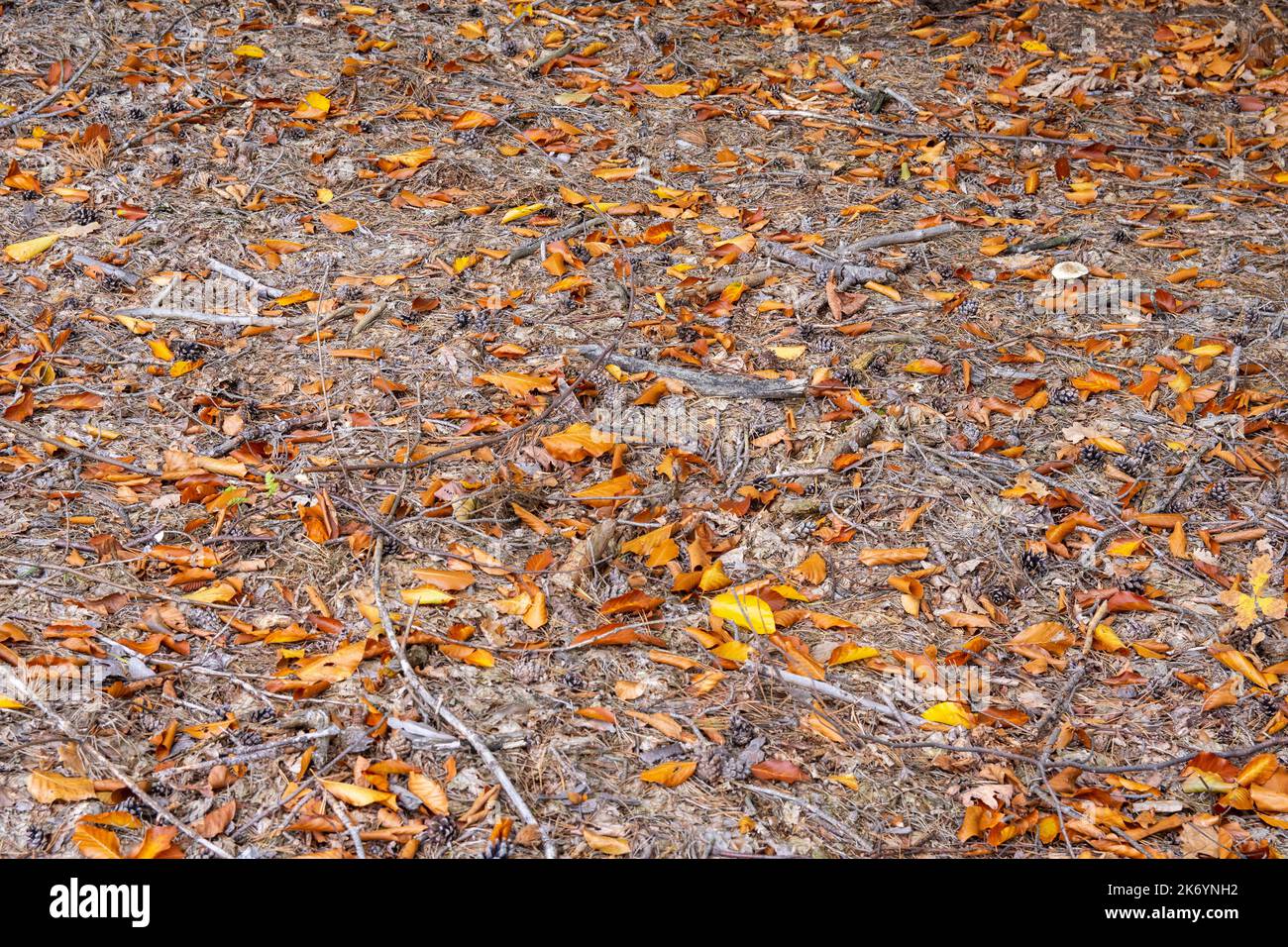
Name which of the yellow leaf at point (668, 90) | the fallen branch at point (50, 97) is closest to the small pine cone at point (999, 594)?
the yellow leaf at point (668, 90)

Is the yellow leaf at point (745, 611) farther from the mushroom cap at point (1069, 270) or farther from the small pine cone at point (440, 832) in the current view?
the mushroom cap at point (1069, 270)

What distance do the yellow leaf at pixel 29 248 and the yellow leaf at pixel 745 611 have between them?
10.9 feet

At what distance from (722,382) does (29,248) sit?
9.80 feet

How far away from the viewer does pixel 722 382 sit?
3682mm

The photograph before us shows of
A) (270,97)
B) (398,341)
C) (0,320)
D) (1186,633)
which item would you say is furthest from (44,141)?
(1186,633)

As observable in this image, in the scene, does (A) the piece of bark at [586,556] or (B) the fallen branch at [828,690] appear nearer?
(B) the fallen branch at [828,690]

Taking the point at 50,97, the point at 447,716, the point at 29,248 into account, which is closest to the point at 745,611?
the point at 447,716

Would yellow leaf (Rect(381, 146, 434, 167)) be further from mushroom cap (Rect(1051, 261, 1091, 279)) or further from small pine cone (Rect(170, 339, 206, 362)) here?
mushroom cap (Rect(1051, 261, 1091, 279))

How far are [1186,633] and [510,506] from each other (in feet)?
6.69

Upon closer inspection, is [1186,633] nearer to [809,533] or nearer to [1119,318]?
[809,533]

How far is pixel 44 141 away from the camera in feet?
15.7

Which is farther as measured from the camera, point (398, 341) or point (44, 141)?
point (44, 141)

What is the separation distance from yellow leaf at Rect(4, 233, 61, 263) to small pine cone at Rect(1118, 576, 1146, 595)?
435 cm

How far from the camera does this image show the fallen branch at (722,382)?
3646 millimetres
